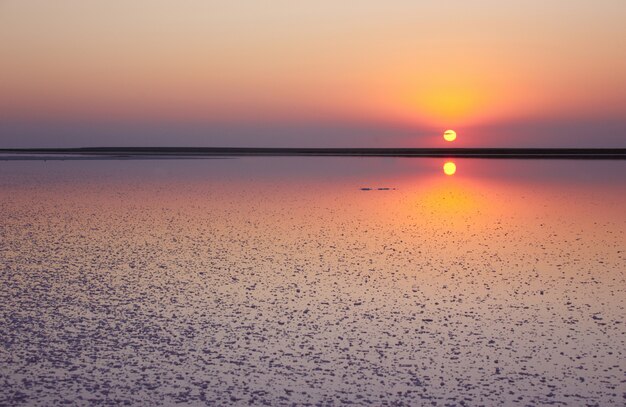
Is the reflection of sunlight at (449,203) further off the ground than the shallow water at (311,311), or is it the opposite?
the reflection of sunlight at (449,203)

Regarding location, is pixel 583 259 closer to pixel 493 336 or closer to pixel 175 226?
pixel 493 336

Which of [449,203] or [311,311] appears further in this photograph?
[449,203]

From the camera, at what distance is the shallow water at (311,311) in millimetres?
6062

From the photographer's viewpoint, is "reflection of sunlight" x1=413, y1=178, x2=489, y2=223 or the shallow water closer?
the shallow water

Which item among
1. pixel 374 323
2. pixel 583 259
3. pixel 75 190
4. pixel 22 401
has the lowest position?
pixel 22 401

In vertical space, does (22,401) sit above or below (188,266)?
below

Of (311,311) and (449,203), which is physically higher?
(449,203)

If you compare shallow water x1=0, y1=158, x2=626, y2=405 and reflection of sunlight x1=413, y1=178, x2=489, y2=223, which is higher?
reflection of sunlight x1=413, y1=178, x2=489, y2=223

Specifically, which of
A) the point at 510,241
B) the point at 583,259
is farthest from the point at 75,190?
the point at 583,259

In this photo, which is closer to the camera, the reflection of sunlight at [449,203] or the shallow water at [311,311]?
the shallow water at [311,311]

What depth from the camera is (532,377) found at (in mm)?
6285

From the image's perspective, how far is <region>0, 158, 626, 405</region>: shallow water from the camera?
6.06m

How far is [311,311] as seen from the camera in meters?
8.59

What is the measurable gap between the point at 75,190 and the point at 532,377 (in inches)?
987
